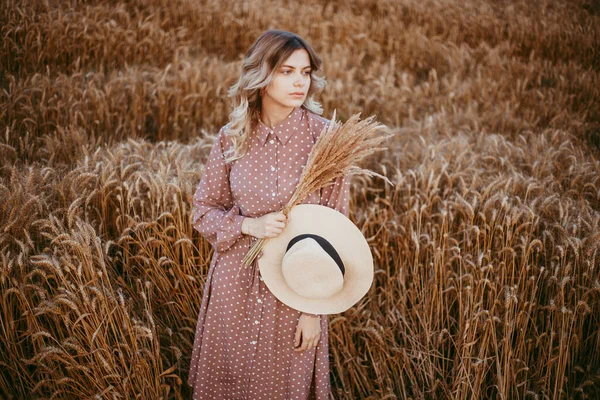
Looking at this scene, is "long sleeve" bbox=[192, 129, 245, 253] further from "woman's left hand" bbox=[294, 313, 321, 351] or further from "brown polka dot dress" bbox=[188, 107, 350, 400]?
"woman's left hand" bbox=[294, 313, 321, 351]

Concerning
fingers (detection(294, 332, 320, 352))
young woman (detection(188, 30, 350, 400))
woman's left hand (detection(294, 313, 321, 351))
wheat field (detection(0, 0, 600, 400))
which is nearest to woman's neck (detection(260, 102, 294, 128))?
young woman (detection(188, 30, 350, 400))

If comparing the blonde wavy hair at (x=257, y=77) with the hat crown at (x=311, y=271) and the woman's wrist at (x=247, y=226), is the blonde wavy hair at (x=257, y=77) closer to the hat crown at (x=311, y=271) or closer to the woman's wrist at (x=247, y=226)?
the woman's wrist at (x=247, y=226)

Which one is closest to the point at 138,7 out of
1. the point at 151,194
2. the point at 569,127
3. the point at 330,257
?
the point at 151,194

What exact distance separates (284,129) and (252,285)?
30.0 inches

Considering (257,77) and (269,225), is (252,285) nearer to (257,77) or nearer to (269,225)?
(269,225)

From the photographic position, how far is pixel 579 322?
277 centimetres

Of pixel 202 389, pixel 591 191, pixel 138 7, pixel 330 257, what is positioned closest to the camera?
pixel 330 257

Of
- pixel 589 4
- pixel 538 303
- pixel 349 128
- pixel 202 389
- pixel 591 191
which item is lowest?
pixel 202 389

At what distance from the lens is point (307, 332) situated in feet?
6.84

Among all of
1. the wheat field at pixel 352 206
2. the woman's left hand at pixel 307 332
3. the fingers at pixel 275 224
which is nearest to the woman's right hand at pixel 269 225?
the fingers at pixel 275 224

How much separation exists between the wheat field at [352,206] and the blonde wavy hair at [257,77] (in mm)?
1084

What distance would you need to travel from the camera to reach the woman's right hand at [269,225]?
6.36 feet

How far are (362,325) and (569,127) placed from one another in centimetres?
359

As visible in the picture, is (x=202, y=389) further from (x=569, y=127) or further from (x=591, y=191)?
(x=569, y=127)
